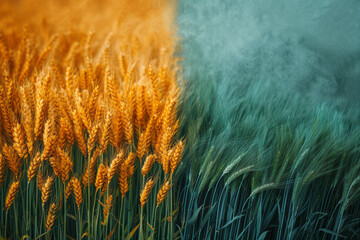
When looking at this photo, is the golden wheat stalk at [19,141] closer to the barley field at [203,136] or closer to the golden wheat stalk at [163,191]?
the barley field at [203,136]

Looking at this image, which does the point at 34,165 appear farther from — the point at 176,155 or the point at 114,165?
the point at 176,155

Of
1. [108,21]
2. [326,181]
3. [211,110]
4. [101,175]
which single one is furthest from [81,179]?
[108,21]

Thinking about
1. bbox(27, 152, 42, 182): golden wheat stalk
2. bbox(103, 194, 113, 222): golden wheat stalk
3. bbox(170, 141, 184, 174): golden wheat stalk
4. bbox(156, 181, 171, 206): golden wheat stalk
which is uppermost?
bbox(170, 141, 184, 174): golden wheat stalk

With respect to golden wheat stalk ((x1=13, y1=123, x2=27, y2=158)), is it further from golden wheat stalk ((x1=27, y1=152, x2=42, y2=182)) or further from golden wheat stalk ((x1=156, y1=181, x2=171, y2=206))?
golden wheat stalk ((x1=156, y1=181, x2=171, y2=206))

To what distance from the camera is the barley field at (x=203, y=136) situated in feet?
2.04

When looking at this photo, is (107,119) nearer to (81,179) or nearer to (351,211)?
(81,179)

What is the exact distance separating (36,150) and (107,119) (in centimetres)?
17

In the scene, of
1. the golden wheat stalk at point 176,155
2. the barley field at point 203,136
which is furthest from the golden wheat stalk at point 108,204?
the golden wheat stalk at point 176,155

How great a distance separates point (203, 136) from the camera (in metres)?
0.73

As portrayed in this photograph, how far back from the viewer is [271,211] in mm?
709

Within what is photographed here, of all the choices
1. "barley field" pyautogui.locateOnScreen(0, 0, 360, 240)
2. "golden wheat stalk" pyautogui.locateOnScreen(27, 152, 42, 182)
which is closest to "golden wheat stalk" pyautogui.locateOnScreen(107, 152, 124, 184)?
"barley field" pyautogui.locateOnScreen(0, 0, 360, 240)

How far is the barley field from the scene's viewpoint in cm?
62

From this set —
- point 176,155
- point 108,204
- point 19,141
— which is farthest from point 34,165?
point 176,155

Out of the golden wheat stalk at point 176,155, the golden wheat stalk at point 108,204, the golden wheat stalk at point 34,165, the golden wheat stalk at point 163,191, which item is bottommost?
the golden wheat stalk at point 108,204
